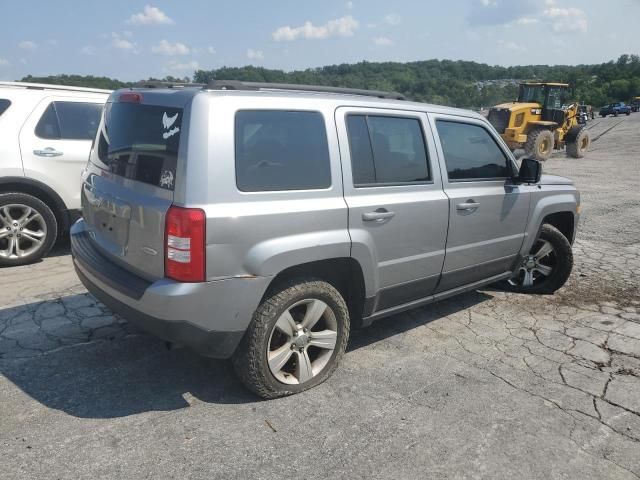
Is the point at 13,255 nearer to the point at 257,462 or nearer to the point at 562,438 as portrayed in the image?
the point at 257,462

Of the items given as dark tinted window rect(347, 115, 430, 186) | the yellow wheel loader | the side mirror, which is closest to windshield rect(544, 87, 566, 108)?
the yellow wheel loader

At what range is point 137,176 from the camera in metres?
2.97

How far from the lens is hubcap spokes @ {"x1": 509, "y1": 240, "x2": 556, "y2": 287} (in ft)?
16.9

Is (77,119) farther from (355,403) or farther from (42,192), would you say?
(355,403)

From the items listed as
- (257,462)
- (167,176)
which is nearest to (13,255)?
(167,176)

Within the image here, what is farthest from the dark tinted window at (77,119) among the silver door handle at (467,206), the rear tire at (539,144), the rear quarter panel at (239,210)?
the rear tire at (539,144)

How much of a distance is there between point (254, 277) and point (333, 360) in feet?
3.03

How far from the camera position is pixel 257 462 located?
257 centimetres

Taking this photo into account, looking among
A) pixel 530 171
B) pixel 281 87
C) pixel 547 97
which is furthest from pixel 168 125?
pixel 547 97

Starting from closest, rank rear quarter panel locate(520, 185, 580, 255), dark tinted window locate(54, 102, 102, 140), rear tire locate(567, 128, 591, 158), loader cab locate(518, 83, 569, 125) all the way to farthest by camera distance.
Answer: rear quarter panel locate(520, 185, 580, 255) < dark tinted window locate(54, 102, 102, 140) < loader cab locate(518, 83, 569, 125) < rear tire locate(567, 128, 591, 158)

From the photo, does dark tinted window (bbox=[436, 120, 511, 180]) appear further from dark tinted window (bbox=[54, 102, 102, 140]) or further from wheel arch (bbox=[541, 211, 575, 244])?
dark tinted window (bbox=[54, 102, 102, 140])

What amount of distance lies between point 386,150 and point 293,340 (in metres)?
1.42

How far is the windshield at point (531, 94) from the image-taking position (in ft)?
60.5

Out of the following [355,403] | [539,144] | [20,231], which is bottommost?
[355,403]
